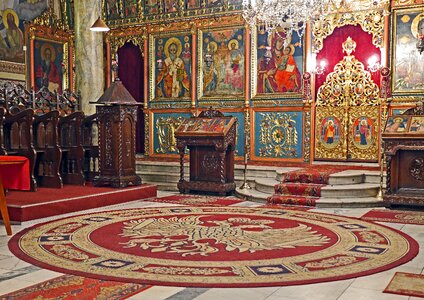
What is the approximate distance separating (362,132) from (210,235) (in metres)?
5.20

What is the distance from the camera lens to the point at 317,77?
390 inches

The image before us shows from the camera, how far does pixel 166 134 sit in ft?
38.4

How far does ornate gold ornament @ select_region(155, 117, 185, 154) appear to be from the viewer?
38.1 ft

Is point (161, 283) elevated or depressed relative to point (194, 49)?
depressed

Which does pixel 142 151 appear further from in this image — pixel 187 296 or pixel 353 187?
pixel 187 296

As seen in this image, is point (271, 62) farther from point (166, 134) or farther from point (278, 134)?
point (166, 134)

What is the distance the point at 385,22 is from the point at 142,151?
5.93m

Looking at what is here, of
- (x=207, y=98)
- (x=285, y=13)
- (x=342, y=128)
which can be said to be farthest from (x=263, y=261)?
(x=207, y=98)

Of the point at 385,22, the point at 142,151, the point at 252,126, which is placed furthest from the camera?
the point at 142,151

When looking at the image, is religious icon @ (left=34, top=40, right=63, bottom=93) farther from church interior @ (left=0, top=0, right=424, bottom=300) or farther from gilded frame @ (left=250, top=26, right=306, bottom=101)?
gilded frame @ (left=250, top=26, right=306, bottom=101)

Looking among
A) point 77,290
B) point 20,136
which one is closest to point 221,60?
point 20,136

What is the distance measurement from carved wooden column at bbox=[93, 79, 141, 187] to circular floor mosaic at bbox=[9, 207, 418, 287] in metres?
1.46

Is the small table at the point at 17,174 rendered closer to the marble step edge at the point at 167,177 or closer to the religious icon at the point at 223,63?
the marble step edge at the point at 167,177

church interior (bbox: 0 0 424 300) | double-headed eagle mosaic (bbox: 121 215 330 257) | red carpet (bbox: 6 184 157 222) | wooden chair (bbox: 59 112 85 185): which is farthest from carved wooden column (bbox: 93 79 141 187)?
double-headed eagle mosaic (bbox: 121 215 330 257)
